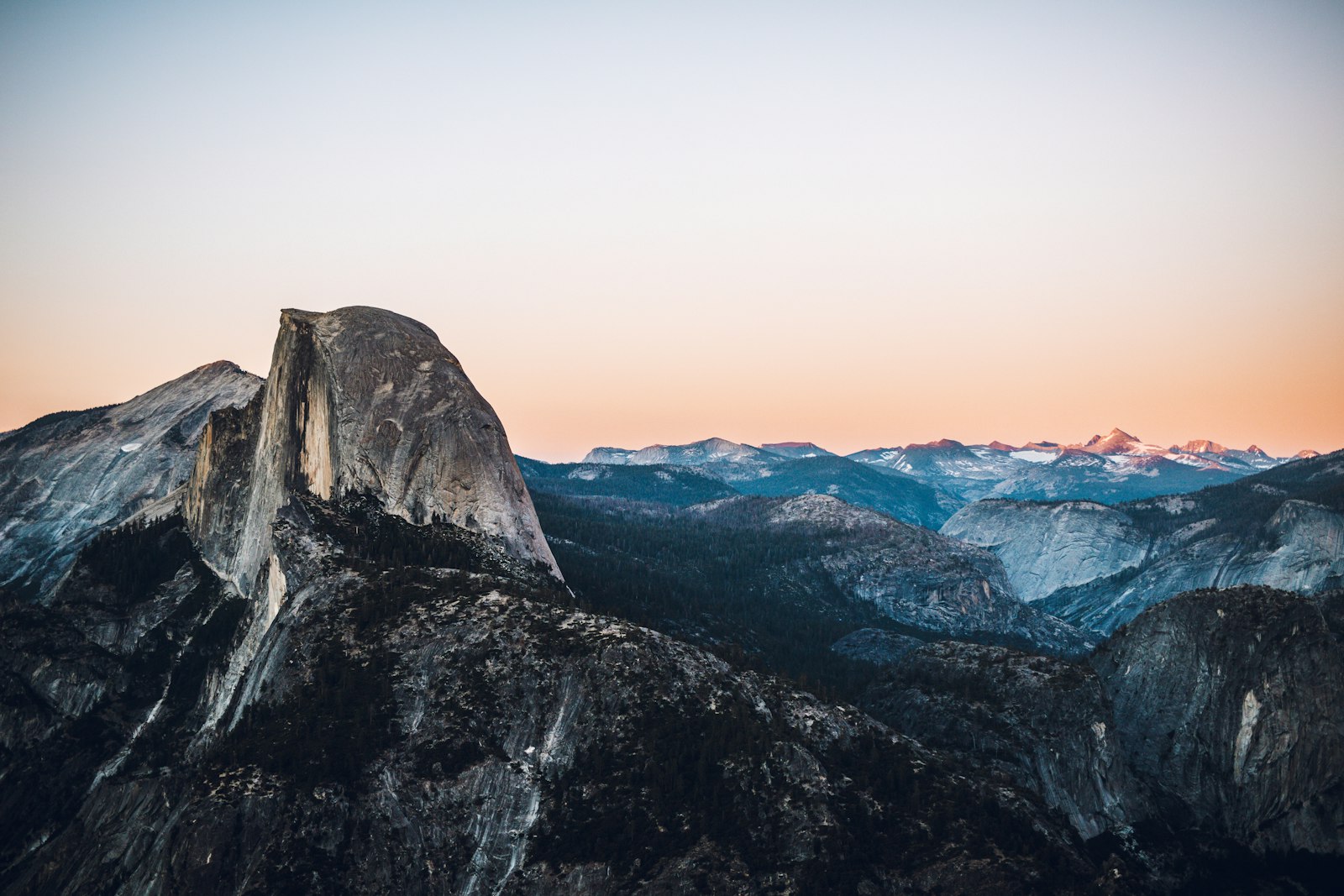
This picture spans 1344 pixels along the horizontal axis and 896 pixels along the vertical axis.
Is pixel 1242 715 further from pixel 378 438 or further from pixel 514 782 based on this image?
pixel 378 438

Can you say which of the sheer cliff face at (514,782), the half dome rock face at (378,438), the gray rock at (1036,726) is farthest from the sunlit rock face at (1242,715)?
the half dome rock face at (378,438)

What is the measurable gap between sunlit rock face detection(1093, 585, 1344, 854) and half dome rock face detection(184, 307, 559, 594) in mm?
94124

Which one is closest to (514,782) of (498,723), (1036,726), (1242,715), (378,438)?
(498,723)

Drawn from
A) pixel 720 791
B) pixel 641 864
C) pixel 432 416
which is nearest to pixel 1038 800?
pixel 720 791

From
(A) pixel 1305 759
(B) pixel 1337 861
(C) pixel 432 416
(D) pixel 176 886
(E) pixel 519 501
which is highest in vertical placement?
(C) pixel 432 416

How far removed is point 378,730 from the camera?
108 metres

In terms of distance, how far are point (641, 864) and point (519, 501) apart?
76.3 m

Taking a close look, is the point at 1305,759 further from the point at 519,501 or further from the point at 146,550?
the point at 146,550

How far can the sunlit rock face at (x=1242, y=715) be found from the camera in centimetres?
14000

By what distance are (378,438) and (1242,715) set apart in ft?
432

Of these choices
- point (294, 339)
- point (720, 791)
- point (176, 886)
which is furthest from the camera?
point (294, 339)

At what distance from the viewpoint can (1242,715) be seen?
14812cm

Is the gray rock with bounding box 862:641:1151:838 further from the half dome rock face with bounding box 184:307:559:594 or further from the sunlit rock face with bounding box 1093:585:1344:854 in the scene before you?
the half dome rock face with bounding box 184:307:559:594

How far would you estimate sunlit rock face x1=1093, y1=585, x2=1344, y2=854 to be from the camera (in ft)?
459
